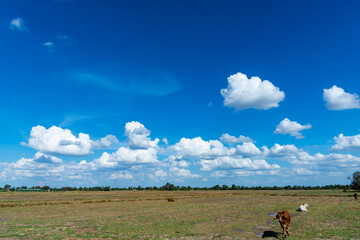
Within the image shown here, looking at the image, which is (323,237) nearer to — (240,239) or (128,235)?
(240,239)

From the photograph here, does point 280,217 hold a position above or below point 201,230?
above

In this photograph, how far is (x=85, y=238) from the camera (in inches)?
812

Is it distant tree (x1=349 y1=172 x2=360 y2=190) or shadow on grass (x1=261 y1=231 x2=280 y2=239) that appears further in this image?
distant tree (x1=349 y1=172 x2=360 y2=190)

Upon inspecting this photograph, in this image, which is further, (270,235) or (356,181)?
(356,181)

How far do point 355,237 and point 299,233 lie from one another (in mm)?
Result: 4037

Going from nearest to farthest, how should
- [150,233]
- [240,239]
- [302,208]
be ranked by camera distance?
1. [240,239]
2. [150,233]
3. [302,208]

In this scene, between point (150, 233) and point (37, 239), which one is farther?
point (150, 233)

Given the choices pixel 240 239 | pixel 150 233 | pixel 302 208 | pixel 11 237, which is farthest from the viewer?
pixel 302 208

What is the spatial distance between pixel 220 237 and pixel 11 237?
57.3ft

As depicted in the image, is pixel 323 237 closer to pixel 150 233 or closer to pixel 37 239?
pixel 150 233

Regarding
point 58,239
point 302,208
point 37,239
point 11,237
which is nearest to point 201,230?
point 58,239

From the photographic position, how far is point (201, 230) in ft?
78.5

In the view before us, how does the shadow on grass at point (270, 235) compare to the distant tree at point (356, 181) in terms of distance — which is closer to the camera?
the shadow on grass at point (270, 235)

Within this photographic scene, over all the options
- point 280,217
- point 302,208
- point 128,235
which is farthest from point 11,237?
point 302,208
